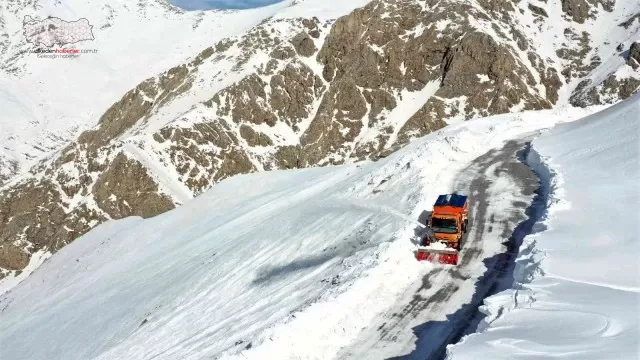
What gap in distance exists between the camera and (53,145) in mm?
143500

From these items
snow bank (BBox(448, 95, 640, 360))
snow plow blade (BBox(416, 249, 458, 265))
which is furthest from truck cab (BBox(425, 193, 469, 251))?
snow bank (BBox(448, 95, 640, 360))

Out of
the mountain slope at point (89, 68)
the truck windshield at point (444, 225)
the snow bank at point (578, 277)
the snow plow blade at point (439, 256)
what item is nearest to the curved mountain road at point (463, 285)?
the snow plow blade at point (439, 256)

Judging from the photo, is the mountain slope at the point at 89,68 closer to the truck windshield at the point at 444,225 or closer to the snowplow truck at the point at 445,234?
the snowplow truck at the point at 445,234

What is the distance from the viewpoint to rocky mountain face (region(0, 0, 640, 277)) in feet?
282

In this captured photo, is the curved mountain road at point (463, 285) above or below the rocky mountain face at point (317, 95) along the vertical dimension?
below

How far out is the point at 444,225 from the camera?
734 inches

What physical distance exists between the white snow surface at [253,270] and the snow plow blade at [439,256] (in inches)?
13.2

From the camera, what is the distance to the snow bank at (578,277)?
33.0 feet

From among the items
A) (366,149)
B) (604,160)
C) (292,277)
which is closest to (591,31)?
(366,149)

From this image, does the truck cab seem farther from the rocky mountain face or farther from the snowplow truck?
the rocky mountain face

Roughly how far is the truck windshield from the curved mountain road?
0.89m

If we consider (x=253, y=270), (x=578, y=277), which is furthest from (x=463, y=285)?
(x=253, y=270)

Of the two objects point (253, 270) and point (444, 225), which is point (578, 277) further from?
point (253, 270)

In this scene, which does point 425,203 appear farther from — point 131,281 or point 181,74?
point 181,74
